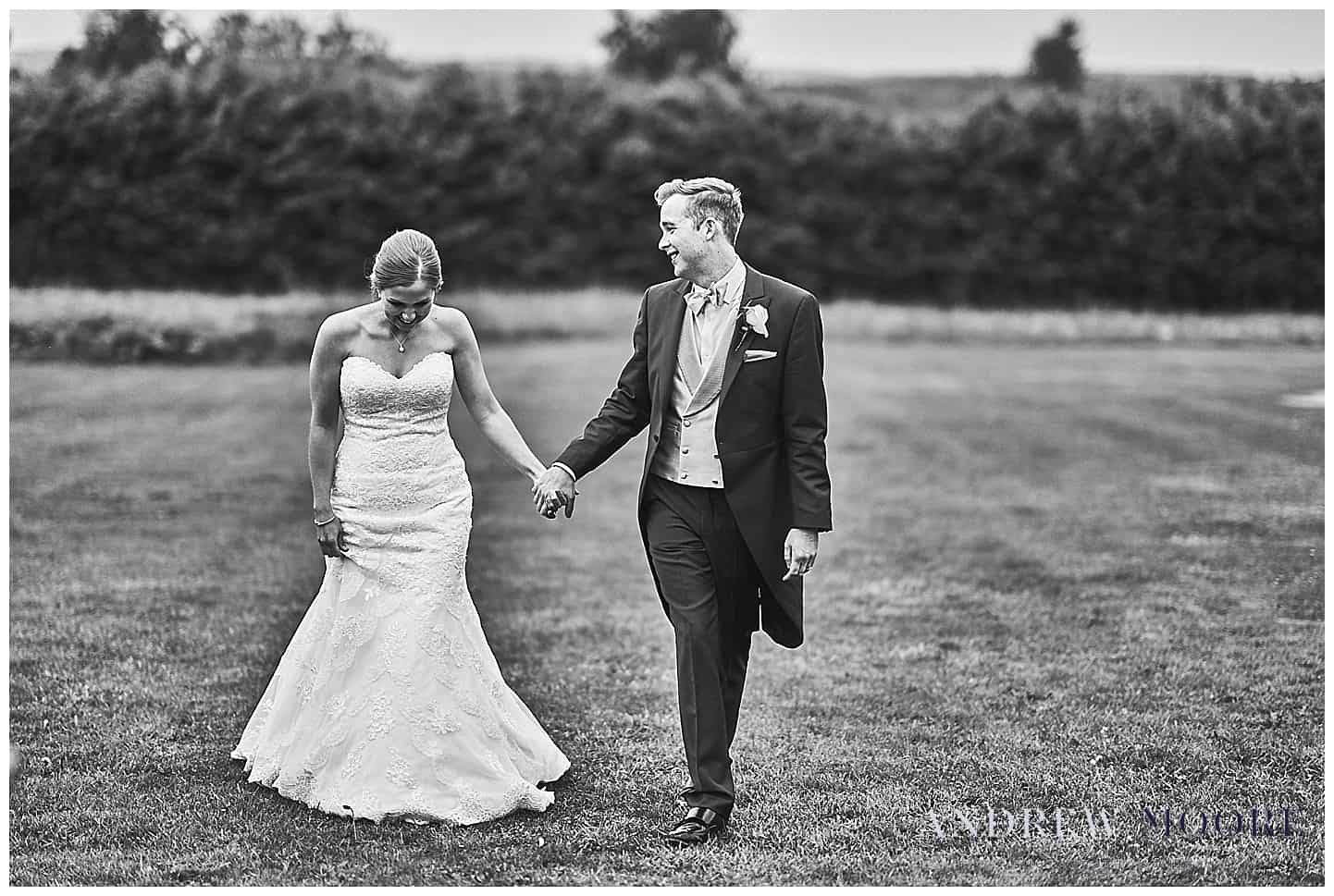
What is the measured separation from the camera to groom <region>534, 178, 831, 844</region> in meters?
4.98

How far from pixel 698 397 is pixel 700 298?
1.12 ft

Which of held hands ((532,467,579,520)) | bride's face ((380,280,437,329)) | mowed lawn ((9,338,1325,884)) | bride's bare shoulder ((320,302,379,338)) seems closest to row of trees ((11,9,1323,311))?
mowed lawn ((9,338,1325,884))

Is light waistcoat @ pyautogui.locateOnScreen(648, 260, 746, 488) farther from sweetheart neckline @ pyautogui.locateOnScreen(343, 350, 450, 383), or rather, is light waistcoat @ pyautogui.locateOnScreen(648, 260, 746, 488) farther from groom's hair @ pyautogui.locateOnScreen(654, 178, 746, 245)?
sweetheart neckline @ pyautogui.locateOnScreen(343, 350, 450, 383)

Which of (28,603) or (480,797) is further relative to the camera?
(28,603)

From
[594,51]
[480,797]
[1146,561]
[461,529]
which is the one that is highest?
[594,51]

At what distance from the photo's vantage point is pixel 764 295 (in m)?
5.01

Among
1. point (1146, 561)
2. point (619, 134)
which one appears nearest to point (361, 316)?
point (1146, 561)

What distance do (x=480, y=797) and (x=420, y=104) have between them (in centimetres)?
2231

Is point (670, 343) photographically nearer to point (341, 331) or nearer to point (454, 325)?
point (454, 325)

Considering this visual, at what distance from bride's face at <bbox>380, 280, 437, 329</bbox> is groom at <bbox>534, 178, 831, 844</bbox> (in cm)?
79

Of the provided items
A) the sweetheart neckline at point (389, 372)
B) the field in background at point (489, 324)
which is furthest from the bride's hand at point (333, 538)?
the field in background at point (489, 324)

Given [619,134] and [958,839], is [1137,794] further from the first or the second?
[619,134]

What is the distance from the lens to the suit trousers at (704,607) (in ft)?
16.4

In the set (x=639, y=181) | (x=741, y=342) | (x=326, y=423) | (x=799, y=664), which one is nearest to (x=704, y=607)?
(x=741, y=342)
